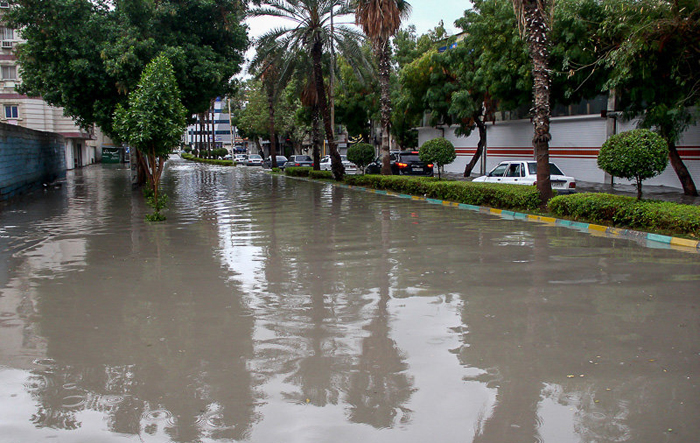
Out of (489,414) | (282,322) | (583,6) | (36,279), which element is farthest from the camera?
(583,6)

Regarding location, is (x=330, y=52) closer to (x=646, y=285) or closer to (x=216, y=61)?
(x=216, y=61)

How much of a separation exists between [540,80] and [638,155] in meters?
4.37

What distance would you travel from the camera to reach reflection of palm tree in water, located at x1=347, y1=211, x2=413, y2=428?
4723 mm

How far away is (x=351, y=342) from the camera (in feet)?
21.2

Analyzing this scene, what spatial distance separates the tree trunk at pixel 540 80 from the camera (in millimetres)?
17875

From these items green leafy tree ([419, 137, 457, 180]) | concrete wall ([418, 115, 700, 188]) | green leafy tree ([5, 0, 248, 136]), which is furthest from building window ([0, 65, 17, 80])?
green leafy tree ([419, 137, 457, 180])

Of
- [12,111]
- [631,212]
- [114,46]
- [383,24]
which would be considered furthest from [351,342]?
[12,111]

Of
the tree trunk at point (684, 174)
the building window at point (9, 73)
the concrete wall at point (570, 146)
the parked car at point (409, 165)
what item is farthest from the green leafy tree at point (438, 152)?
the building window at point (9, 73)

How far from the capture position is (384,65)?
2945cm

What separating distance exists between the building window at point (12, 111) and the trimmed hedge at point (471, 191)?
128 ft

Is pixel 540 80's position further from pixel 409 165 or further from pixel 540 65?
pixel 409 165

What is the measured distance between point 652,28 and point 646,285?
12.7 m

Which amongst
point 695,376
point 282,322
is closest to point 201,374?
point 282,322

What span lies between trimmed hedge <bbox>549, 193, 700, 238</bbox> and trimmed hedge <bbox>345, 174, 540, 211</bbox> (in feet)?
4.16
